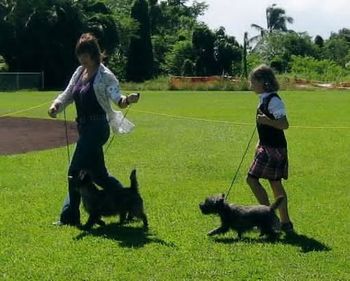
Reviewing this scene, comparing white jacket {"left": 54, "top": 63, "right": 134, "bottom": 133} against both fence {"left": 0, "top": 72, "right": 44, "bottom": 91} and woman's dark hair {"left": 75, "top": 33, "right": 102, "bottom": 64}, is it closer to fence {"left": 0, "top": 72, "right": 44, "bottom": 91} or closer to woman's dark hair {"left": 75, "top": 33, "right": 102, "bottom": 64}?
woman's dark hair {"left": 75, "top": 33, "right": 102, "bottom": 64}

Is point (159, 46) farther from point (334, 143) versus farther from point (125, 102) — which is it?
point (125, 102)

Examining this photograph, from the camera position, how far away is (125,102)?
7.68 m

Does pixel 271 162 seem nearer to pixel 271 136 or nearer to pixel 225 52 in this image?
pixel 271 136

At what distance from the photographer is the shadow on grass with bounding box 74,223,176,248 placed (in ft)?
24.4

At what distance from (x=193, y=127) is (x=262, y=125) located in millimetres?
14694

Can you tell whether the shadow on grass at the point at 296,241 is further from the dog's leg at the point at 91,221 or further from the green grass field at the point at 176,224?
the dog's leg at the point at 91,221

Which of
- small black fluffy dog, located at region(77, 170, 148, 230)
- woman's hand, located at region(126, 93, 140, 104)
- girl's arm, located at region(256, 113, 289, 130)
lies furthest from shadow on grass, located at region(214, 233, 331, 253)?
woman's hand, located at region(126, 93, 140, 104)

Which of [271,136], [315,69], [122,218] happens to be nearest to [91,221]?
[122,218]

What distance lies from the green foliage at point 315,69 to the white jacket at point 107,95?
61.0m

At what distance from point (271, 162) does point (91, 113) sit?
2080mm

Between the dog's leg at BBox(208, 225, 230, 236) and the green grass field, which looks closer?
the green grass field

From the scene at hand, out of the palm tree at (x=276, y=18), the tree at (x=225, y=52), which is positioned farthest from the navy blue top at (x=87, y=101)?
the palm tree at (x=276, y=18)

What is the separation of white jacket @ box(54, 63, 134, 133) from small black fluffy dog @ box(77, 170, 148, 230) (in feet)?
2.16

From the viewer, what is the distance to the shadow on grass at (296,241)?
23.7 ft
